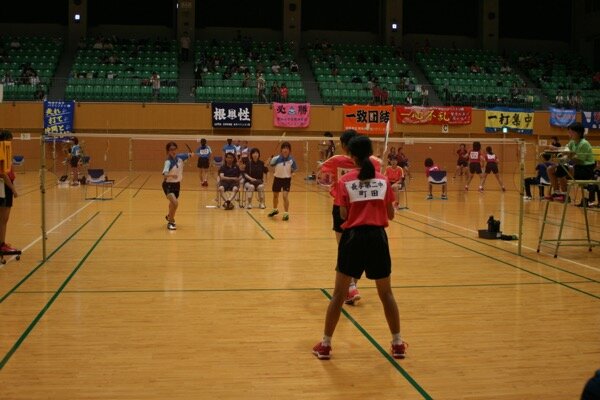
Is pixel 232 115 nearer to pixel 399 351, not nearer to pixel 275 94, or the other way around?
pixel 275 94

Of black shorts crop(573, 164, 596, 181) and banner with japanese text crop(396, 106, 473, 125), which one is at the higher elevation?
banner with japanese text crop(396, 106, 473, 125)

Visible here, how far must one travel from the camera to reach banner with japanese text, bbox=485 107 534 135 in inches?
1468

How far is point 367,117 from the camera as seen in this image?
36.4 m

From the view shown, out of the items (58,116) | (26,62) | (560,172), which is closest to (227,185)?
(560,172)

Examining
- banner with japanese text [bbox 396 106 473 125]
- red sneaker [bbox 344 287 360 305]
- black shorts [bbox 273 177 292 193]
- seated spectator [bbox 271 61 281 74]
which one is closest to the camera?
red sneaker [bbox 344 287 360 305]

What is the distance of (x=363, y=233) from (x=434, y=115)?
3260cm

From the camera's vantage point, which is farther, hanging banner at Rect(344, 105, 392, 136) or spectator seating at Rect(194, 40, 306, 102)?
hanging banner at Rect(344, 105, 392, 136)

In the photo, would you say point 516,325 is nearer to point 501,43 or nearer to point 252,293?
point 252,293

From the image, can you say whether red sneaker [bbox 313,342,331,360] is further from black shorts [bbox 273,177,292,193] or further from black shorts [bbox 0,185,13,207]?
black shorts [bbox 273,177,292,193]

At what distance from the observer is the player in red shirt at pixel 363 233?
18.0 ft

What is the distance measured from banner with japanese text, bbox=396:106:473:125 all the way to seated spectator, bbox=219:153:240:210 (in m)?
19.7

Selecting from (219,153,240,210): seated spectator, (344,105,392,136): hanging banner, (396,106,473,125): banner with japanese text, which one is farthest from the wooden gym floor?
(396,106,473,125): banner with japanese text

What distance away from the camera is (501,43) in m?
45.6

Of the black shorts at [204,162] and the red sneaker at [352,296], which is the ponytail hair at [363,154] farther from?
the black shorts at [204,162]
